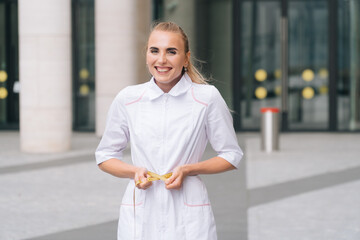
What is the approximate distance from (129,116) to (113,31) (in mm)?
13901

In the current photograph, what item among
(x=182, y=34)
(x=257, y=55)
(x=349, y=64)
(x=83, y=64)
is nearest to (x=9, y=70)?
(x=83, y=64)

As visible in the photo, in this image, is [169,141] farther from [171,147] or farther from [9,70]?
[9,70]

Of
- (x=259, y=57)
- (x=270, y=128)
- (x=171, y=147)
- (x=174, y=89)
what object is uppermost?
(x=259, y=57)

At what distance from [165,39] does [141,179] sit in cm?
60

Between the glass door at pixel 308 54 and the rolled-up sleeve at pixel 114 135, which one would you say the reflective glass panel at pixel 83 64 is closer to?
the glass door at pixel 308 54

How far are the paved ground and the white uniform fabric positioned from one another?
3449mm

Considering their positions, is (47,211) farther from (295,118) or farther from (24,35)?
(295,118)

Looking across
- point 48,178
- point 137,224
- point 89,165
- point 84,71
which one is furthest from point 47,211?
point 84,71

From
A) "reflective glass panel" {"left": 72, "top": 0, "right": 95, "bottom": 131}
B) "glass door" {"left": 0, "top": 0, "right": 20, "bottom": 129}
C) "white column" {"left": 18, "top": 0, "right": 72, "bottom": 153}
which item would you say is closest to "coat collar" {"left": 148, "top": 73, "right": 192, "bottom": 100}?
"white column" {"left": 18, "top": 0, "right": 72, "bottom": 153}

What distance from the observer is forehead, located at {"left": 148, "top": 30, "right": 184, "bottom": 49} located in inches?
117

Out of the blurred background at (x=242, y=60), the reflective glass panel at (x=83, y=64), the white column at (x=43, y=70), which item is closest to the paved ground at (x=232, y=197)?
the white column at (x=43, y=70)

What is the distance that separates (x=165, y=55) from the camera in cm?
298

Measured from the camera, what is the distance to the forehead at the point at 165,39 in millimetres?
2977

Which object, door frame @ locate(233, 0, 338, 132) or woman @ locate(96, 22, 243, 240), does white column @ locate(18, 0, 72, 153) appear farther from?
woman @ locate(96, 22, 243, 240)
